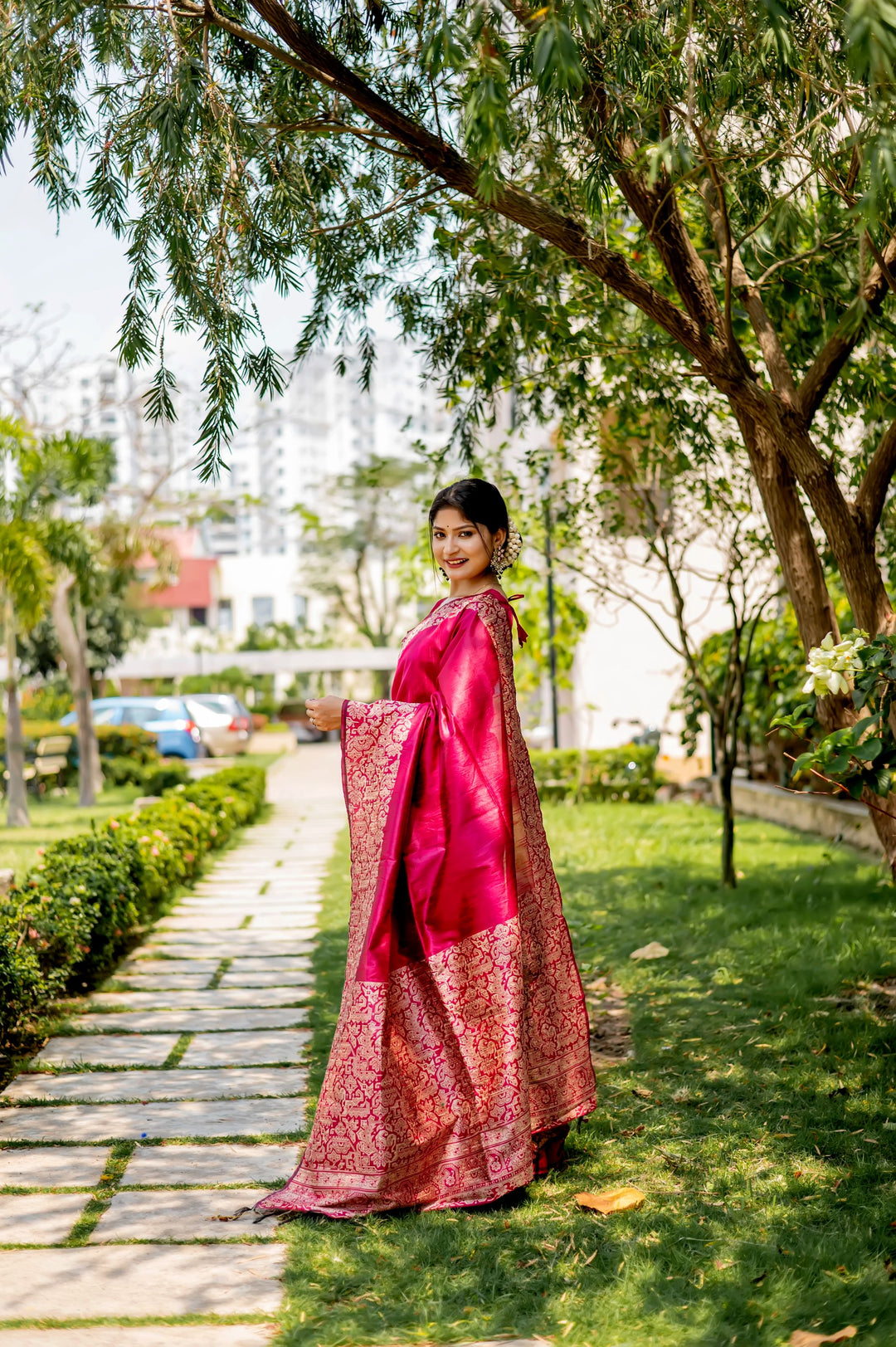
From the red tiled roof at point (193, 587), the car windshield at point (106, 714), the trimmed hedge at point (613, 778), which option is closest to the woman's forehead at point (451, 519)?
the trimmed hedge at point (613, 778)

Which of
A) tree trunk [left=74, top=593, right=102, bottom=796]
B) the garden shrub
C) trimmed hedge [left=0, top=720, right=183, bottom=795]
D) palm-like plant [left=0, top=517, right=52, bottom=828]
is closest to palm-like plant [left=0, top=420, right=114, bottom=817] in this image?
palm-like plant [left=0, top=517, right=52, bottom=828]

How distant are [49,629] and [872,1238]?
23512mm

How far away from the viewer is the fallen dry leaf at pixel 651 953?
18.2 ft

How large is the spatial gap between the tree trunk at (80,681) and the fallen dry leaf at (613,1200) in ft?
36.0

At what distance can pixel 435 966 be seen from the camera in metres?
2.99

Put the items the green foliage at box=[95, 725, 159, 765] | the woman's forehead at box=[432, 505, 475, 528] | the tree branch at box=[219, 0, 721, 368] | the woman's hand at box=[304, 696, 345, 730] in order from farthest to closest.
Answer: the green foliage at box=[95, 725, 159, 765], the tree branch at box=[219, 0, 721, 368], the woman's forehead at box=[432, 505, 475, 528], the woman's hand at box=[304, 696, 345, 730]

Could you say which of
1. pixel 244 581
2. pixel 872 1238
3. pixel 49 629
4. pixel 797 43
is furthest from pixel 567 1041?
pixel 244 581

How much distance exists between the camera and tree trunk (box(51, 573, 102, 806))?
43.0 feet

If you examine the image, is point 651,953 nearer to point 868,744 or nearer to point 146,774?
point 868,744

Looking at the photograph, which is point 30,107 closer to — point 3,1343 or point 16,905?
point 16,905

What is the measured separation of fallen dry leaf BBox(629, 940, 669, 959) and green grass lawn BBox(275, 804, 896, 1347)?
0.08 metres

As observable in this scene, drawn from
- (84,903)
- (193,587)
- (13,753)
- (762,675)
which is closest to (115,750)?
(13,753)

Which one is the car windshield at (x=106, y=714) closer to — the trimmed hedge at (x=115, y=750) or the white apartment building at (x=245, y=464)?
the trimmed hedge at (x=115, y=750)

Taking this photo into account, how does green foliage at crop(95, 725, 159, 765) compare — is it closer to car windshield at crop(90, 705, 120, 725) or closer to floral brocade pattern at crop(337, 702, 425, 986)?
car windshield at crop(90, 705, 120, 725)
